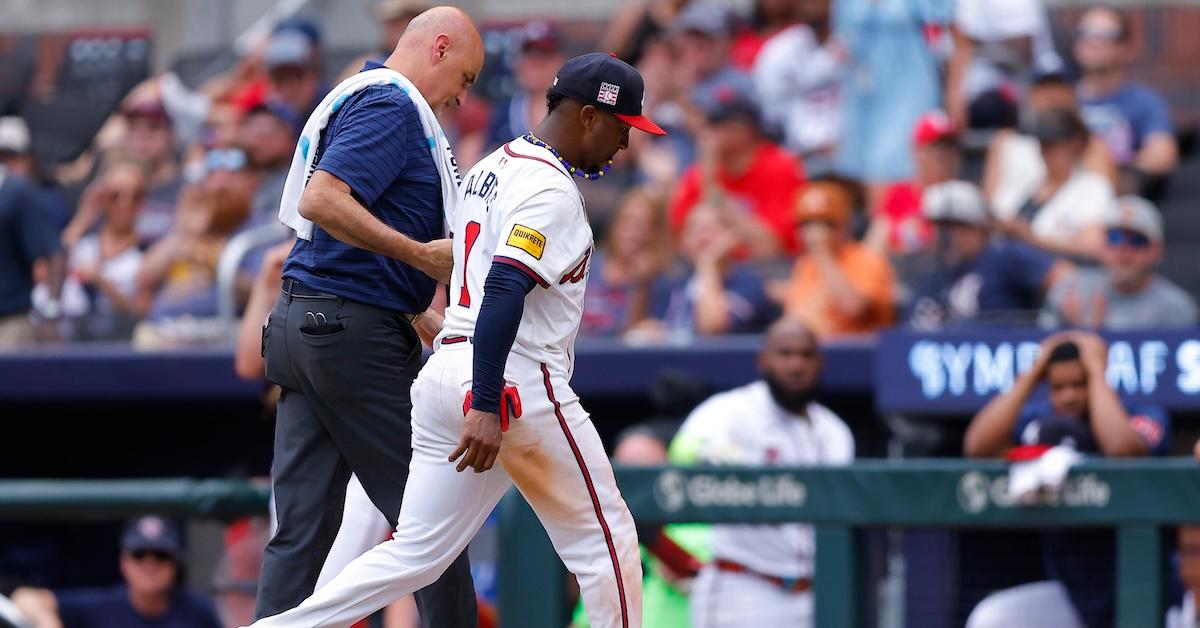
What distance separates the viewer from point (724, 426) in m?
6.68

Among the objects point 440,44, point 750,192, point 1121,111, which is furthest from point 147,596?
point 1121,111

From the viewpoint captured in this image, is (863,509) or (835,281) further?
(835,281)

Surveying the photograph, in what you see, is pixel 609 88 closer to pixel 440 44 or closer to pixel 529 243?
pixel 529 243

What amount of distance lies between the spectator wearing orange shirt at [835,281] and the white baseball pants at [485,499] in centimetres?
376

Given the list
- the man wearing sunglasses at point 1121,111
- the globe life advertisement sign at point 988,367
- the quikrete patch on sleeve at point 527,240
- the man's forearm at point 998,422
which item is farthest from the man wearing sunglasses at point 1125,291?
the quikrete patch on sleeve at point 527,240

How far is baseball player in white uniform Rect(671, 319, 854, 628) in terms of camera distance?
5.83 meters

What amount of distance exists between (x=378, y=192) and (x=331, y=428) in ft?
1.84

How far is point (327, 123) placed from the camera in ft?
14.1

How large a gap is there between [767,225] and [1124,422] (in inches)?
116

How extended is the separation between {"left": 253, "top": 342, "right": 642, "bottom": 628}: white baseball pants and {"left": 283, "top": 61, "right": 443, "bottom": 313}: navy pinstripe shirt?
25 cm

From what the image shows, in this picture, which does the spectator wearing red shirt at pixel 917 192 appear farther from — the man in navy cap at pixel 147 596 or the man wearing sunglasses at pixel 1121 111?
the man in navy cap at pixel 147 596

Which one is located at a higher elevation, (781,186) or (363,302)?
(781,186)

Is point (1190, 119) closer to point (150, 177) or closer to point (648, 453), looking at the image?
point (648, 453)

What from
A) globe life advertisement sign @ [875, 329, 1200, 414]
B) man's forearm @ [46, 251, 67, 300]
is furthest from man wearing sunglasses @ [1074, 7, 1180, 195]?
man's forearm @ [46, 251, 67, 300]
